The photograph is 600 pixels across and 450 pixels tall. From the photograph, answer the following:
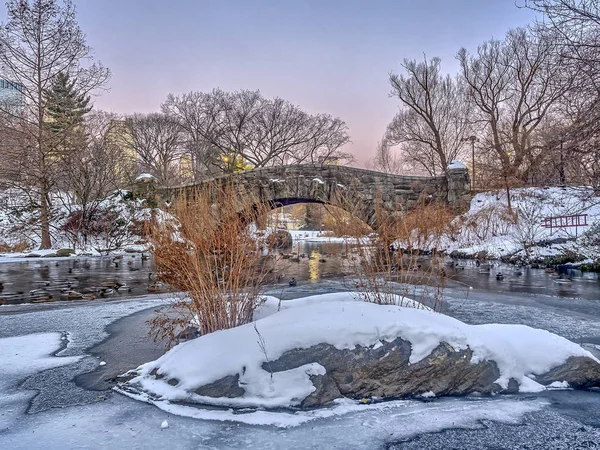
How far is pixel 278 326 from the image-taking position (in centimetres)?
335

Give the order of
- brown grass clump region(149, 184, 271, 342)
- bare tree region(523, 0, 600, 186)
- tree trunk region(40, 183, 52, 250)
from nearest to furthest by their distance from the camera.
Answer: brown grass clump region(149, 184, 271, 342) < bare tree region(523, 0, 600, 186) < tree trunk region(40, 183, 52, 250)

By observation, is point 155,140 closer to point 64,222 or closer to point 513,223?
point 64,222

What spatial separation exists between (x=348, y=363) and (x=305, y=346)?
36 cm

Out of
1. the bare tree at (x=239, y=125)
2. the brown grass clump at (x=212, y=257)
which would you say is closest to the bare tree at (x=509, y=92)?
the bare tree at (x=239, y=125)

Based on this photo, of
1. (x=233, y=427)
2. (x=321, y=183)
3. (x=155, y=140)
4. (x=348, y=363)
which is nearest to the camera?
(x=233, y=427)

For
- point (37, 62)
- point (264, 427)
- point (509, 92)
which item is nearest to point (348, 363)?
point (264, 427)

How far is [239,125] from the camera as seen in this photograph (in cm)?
3316

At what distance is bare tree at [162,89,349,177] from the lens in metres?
33.2

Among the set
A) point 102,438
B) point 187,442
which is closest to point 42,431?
point 102,438

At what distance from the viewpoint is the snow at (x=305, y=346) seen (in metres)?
2.94

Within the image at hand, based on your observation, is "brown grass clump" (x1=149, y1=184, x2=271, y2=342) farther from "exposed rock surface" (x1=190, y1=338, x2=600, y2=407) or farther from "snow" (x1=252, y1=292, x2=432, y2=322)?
"exposed rock surface" (x1=190, y1=338, x2=600, y2=407)

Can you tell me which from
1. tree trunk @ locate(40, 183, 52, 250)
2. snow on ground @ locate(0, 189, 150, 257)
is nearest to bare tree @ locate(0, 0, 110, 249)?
tree trunk @ locate(40, 183, 52, 250)

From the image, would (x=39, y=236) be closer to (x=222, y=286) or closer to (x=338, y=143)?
(x=222, y=286)

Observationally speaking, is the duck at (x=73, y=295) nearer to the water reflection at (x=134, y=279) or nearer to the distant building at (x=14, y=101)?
the water reflection at (x=134, y=279)
